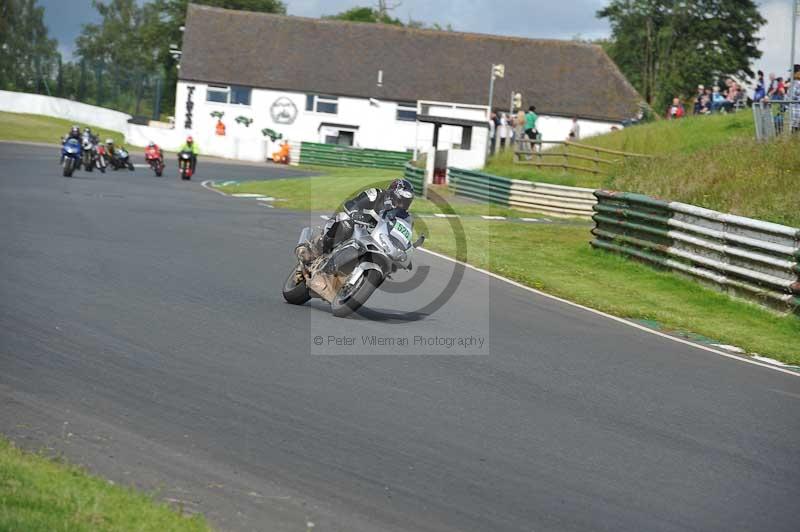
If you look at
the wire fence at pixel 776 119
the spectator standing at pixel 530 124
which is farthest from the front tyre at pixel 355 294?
the spectator standing at pixel 530 124

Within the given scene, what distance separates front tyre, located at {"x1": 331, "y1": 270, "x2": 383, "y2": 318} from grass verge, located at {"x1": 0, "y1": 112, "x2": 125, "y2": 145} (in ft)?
146

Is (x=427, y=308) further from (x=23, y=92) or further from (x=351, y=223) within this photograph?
(x=23, y=92)

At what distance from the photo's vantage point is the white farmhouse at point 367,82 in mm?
66875

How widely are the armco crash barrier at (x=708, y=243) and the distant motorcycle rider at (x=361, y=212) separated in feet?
20.4

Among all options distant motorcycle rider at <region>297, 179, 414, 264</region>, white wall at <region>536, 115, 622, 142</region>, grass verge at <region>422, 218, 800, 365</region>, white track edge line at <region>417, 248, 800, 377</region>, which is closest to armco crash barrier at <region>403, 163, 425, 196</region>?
grass verge at <region>422, 218, 800, 365</region>

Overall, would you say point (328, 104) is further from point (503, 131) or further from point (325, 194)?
point (325, 194)

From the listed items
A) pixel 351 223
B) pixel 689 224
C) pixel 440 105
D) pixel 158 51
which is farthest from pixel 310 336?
pixel 158 51

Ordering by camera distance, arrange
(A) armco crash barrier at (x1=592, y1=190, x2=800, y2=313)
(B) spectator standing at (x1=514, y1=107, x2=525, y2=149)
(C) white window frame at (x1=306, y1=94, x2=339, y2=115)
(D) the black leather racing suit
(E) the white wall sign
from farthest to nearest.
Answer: (C) white window frame at (x1=306, y1=94, x2=339, y2=115), (E) the white wall sign, (B) spectator standing at (x1=514, y1=107, x2=525, y2=149), (A) armco crash barrier at (x1=592, y1=190, x2=800, y2=313), (D) the black leather racing suit

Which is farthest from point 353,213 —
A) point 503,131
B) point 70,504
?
point 503,131

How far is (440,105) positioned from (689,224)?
113 feet

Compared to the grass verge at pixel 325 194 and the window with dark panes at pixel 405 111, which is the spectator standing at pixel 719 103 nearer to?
the grass verge at pixel 325 194

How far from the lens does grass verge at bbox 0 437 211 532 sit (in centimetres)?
479

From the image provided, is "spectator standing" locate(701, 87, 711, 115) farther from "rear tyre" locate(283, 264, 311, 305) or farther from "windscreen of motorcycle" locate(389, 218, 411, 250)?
"windscreen of motorcycle" locate(389, 218, 411, 250)

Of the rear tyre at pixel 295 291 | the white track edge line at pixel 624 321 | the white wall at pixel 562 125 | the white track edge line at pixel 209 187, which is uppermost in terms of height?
the white wall at pixel 562 125
